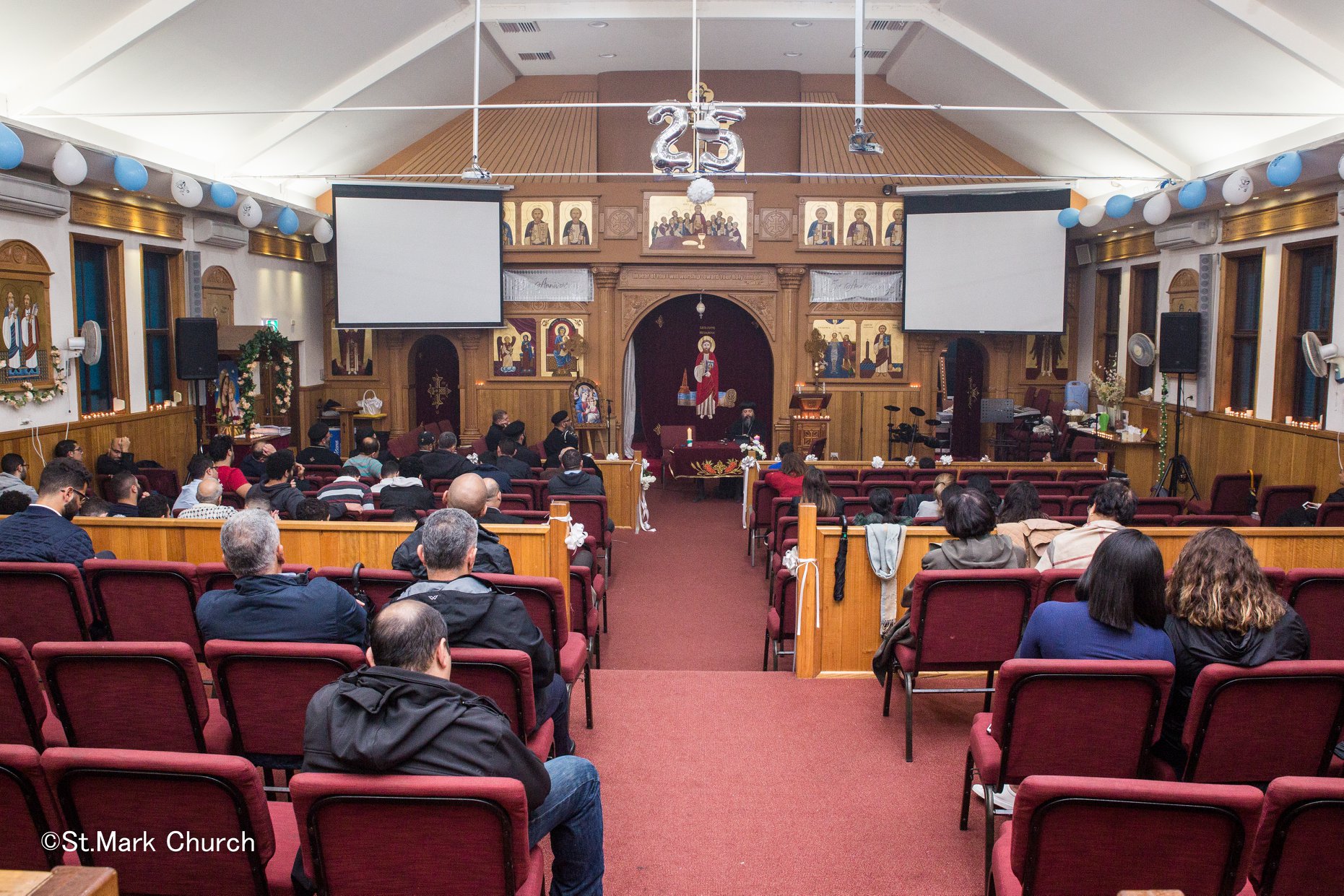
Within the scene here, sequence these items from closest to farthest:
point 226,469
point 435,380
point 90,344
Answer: point 226,469 → point 90,344 → point 435,380

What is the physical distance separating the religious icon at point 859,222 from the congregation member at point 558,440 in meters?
5.24

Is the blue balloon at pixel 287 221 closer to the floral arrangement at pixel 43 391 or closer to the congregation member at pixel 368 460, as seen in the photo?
the floral arrangement at pixel 43 391

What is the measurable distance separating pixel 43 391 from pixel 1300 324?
12088mm

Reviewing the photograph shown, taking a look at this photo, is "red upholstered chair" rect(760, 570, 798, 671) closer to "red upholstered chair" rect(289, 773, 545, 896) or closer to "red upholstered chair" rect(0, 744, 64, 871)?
"red upholstered chair" rect(289, 773, 545, 896)

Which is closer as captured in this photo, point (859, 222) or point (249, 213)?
point (249, 213)

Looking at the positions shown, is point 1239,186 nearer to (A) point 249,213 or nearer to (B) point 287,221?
(A) point 249,213

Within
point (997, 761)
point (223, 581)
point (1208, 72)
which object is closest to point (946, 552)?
point (997, 761)

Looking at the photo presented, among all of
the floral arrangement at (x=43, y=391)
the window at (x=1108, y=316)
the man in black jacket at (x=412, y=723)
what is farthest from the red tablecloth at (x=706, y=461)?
the man in black jacket at (x=412, y=723)

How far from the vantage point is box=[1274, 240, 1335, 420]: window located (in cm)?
991

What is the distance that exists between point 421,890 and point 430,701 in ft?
1.35

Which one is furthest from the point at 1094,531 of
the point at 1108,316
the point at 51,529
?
the point at 1108,316

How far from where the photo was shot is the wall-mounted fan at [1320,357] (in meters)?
8.98

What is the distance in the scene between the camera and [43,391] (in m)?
9.12

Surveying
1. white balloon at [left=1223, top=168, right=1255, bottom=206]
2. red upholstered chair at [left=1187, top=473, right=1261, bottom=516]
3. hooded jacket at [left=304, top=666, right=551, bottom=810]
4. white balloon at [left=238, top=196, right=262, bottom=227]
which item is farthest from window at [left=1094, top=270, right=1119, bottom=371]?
hooded jacket at [left=304, top=666, right=551, bottom=810]
